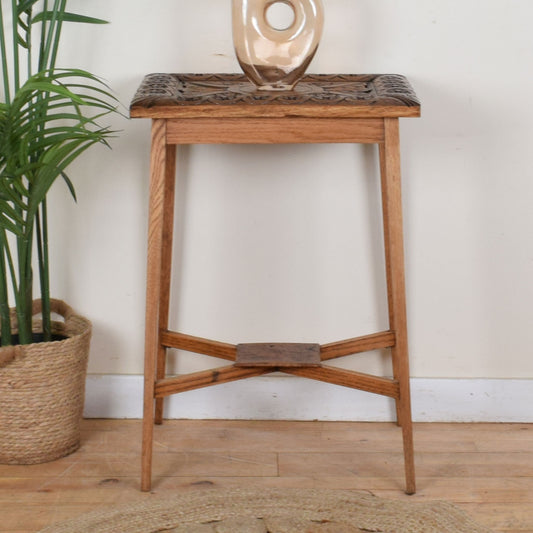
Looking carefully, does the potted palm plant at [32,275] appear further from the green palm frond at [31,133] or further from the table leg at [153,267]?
the table leg at [153,267]

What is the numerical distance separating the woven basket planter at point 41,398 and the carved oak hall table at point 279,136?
0.25m

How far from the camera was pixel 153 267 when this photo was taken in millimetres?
1840

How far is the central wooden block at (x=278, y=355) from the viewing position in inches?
73.0

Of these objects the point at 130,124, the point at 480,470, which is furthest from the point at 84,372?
the point at 480,470

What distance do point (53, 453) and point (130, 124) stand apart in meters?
0.85

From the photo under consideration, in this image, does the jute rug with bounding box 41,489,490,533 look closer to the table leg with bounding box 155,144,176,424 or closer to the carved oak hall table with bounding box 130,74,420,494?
the carved oak hall table with bounding box 130,74,420,494

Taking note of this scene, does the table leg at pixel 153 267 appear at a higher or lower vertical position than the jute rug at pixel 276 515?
higher

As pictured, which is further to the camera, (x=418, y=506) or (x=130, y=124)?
(x=130, y=124)

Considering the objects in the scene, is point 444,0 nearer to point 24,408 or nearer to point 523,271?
point 523,271

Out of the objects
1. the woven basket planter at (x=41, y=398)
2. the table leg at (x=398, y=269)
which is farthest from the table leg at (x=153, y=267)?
the table leg at (x=398, y=269)

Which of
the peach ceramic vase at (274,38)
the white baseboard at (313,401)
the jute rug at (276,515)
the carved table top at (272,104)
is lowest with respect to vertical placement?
the jute rug at (276,515)

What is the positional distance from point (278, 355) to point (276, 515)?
35cm

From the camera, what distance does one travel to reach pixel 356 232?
2207 mm

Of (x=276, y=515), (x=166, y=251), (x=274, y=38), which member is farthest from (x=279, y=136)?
(x=276, y=515)
